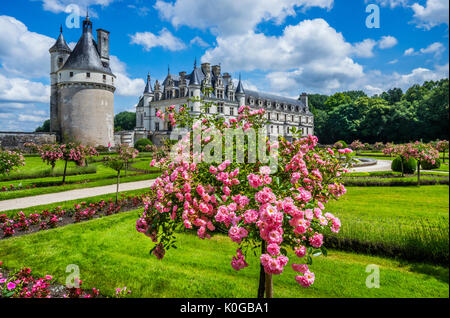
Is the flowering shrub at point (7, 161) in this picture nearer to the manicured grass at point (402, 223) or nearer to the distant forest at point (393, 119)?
the manicured grass at point (402, 223)

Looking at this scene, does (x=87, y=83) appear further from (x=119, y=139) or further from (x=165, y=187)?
(x=165, y=187)

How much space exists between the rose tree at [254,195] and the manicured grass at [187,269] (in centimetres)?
129

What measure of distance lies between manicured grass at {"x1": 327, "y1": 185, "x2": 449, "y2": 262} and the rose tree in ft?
1.58

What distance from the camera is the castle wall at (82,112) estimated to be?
100 ft

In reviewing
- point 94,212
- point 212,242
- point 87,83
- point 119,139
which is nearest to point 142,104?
point 119,139

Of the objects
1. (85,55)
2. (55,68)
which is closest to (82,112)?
(85,55)

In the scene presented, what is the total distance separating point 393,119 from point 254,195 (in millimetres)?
46739

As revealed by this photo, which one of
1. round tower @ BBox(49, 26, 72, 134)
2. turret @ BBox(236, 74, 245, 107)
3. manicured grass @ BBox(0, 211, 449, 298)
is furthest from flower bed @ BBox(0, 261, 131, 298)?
turret @ BBox(236, 74, 245, 107)

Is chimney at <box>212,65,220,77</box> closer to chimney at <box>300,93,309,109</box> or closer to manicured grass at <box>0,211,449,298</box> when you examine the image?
chimney at <box>300,93,309,109</box>

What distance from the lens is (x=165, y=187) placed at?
9.22 feet

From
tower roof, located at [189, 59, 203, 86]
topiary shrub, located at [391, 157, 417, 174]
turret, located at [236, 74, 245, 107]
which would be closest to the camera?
topiary shrub, located at [391, 157, 417, 174]

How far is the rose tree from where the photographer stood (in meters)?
2.31

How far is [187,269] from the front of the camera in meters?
4.73

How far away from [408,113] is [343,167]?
4516 cm
